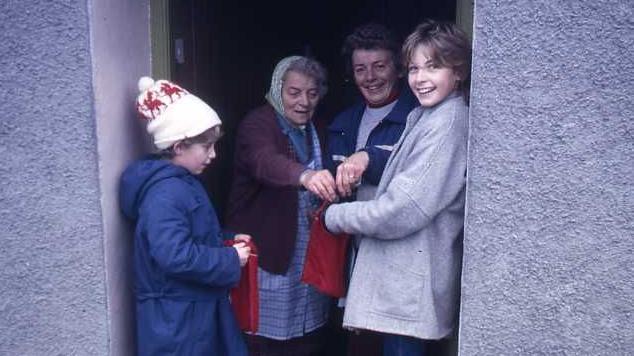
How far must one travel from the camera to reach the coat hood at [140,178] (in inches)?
105

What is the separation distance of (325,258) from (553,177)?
1.07 meters

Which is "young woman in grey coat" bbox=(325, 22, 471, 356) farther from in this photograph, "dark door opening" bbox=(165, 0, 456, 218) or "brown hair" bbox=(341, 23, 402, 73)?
"dark door opening" bbox=(165, 0, 456, 218)

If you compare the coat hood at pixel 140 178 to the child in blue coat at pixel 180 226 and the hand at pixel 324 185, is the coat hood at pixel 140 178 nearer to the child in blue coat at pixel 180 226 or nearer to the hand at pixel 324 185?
the child in blue coat at pixel 180 226

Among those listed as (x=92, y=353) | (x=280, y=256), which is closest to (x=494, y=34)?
(x=280, y=256)

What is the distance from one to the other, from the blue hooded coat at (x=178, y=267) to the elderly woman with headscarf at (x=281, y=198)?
0.56 metres

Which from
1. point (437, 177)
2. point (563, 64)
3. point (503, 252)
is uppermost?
point (563, 64)

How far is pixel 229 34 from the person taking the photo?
4.32 metres

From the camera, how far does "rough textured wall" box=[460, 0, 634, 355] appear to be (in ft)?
7.21

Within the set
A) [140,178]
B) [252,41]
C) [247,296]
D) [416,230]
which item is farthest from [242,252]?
[252,41]

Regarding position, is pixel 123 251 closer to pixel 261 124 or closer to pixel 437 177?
pixel 261 124

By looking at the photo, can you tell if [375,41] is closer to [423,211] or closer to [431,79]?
[431,79]

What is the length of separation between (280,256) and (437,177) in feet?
3.73

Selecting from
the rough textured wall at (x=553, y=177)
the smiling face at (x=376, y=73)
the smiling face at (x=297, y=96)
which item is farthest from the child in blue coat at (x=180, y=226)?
the rough textured wall at (x=553, y=177)

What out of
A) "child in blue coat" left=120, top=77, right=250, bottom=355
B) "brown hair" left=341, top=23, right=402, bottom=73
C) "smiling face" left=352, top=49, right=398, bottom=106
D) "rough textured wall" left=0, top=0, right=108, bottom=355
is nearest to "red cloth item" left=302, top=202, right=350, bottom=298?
"child in blue coat" left=120, top=77, right=250, bottom=355
